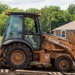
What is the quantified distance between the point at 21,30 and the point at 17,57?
115 centimetres

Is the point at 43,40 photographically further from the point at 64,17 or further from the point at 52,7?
the point at 52,7

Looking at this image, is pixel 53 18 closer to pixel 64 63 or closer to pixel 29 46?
pixel 64 63

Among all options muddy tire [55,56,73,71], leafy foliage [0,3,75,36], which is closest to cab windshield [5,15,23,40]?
muddy tire [55,56,73,71]

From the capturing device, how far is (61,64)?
13414 millimetres

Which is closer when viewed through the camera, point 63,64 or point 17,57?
point 17,57

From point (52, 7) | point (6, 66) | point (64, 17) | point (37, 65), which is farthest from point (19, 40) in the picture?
point (52, 7)

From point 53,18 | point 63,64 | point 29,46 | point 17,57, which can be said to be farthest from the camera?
point 53,18

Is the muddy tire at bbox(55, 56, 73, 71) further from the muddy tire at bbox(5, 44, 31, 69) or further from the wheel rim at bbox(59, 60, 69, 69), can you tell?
the muddy tire at bbox(5, 44, 31, 69)

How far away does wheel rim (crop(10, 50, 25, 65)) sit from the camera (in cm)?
1275

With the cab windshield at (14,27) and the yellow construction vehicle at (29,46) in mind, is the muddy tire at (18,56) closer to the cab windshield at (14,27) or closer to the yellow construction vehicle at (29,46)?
the yellow construction vehicle at (29,46)

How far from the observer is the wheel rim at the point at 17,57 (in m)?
12.8

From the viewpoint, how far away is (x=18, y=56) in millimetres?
12750

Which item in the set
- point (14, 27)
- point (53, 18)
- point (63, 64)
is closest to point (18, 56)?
point (14, 27)

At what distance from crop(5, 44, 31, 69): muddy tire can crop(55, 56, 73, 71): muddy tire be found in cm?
131
